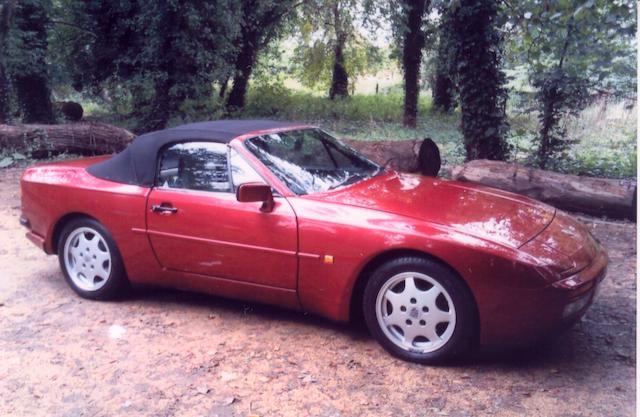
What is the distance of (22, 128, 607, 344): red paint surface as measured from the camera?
3.51m

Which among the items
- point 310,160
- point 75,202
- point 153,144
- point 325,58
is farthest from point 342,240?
point 325,58

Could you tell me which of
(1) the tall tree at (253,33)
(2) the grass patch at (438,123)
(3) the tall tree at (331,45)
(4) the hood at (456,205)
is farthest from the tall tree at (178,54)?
(4) the hood at (456,205)

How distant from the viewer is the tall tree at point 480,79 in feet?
31.2

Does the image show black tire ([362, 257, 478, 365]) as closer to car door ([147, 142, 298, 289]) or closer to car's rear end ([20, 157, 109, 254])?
car door ([147, 142, 298, 289])

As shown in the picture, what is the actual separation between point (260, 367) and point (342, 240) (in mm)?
991

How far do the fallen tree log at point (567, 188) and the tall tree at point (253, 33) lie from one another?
1432cm

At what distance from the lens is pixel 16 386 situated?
367 centimetres

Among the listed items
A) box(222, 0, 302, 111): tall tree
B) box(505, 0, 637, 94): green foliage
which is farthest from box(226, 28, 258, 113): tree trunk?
box(505, 0, 637, 94): green foliage

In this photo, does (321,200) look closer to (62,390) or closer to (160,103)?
(62,390)

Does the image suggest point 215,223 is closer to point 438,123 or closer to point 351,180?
point 351,180

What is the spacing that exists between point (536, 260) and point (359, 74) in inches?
1095

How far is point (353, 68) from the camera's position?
92.6 ft

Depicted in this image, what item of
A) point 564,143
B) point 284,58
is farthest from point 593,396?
point 284,58

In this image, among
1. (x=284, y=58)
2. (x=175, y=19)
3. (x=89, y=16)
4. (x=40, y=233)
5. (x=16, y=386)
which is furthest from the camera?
(x=284, y=58)
